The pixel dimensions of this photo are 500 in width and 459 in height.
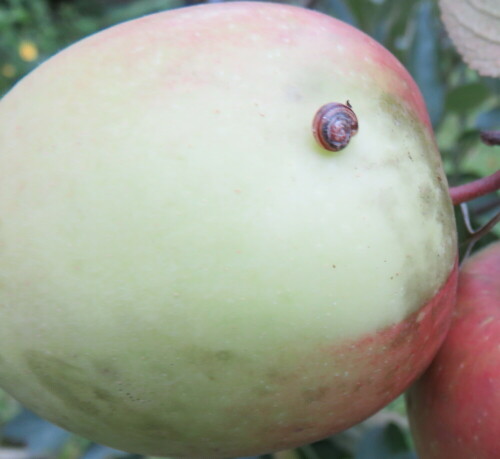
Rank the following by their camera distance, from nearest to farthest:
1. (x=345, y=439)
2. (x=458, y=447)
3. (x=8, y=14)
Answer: (x=458, y=447)
(x=345, y=439)
(x=8, y=14)

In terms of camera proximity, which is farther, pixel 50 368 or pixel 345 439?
pixel 345 439

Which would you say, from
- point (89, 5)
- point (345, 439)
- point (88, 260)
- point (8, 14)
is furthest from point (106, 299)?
point (89, 5)

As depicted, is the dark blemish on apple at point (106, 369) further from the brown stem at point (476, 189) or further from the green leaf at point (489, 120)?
the green leaf at point (489, 120)

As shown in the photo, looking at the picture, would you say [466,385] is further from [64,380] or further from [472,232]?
[64,380]

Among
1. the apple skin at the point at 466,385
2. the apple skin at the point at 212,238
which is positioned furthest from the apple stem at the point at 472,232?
the apple skin at the point at 212,238

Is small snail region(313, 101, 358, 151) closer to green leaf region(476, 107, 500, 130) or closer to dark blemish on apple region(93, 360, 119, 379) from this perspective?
dark blemish on apple region(93, 360, 119, 379)

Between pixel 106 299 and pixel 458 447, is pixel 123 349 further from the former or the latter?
pixel 458 447

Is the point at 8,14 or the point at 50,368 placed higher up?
the point at 50,368

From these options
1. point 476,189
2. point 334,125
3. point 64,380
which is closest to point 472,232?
point 476,189
